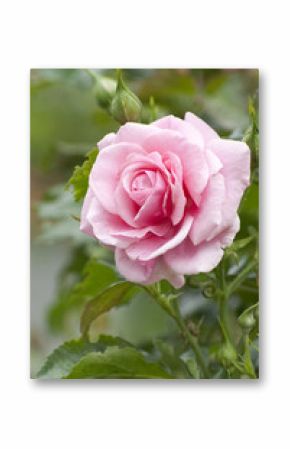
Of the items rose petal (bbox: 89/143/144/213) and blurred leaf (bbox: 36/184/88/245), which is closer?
rose petal (bbox: 89/143/144/213)

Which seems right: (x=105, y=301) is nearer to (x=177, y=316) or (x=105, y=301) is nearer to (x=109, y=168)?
(x=177, y=316)

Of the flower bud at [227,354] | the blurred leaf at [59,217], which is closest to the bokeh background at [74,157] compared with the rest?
the blurred leaf at [59,217]

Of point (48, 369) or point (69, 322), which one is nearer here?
point (48, 369)

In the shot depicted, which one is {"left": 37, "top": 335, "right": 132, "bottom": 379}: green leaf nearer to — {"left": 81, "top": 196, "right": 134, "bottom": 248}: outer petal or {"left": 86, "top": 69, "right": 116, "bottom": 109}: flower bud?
{"left": 81, "top": 196, "right": 134, "bottom": 248}: outer petal

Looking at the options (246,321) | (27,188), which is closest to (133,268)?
(246,321)

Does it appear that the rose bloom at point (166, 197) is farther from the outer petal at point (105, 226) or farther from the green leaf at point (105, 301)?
the green leaf at point (105, 301)

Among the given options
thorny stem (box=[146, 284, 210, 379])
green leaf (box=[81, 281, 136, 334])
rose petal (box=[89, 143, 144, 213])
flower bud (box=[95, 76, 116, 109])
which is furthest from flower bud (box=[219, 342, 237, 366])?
flower bud (box=[95, 76, 116, 109])
